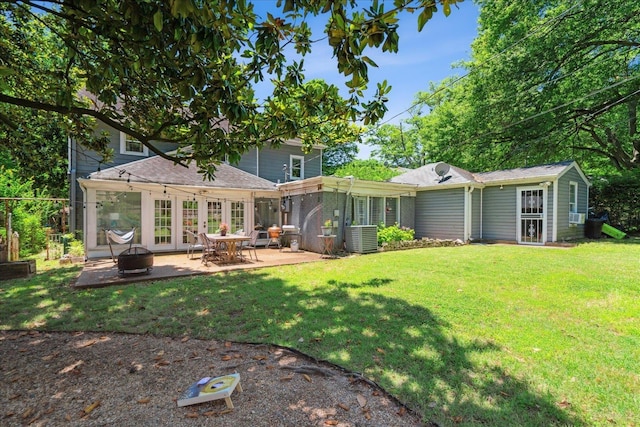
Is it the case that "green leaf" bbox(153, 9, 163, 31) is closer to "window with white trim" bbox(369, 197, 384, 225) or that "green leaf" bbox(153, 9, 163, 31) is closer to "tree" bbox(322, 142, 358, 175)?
"window with white trim" bbox(369, 197, 384, 225)

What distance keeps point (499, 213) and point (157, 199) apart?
48.9ft

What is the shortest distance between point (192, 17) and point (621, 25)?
19.2m

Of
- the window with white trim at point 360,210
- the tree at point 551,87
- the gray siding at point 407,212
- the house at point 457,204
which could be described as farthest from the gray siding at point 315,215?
the tree at point 551,87

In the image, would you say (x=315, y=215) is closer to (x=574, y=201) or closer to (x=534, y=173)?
(x=534, y=173)

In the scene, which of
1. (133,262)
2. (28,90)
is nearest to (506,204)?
(133,262)

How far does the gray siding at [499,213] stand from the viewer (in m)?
13.6

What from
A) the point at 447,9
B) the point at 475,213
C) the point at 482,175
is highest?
the point at 482,175

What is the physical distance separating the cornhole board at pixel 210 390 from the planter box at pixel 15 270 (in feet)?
26.0

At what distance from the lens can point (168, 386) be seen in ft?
9.56

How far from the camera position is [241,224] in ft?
43.5

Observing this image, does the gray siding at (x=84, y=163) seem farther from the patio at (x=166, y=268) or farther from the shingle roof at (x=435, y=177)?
the shingle roof at (x=435, y=177)

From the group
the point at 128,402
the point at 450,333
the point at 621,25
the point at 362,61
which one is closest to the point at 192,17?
the point at 362,61

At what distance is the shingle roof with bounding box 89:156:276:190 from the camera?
10.7 m

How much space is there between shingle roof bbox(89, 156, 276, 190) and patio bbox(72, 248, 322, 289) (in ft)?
9.14
